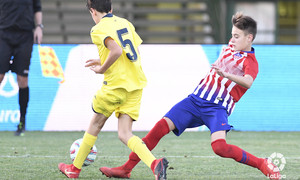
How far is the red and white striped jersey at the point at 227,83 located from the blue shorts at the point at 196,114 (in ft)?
0.16

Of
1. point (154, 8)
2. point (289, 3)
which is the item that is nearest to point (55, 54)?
point (154, 8)

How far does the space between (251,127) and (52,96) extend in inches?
117

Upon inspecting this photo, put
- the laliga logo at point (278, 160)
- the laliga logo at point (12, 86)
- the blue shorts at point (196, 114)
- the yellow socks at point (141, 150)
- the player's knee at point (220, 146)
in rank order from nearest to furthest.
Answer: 1. the yellow socks at point (141, 150)
2. the player's knee at point (220, 146)
3. the blue shorts at point (196, 114)
4. the laliga logo at point (278, 160)
5. the laliga logo at point (12, 86)

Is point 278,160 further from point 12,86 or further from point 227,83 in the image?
point 12,86

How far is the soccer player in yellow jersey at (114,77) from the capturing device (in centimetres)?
461

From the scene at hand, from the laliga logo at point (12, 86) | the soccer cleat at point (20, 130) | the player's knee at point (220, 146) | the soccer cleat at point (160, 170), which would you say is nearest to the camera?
the soccer cleat at point (160, 170)

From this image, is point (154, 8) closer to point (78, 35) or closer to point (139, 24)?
point (139, 24)

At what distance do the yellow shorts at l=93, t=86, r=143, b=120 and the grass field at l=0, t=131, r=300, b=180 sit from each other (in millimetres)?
558

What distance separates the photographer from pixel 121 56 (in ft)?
15.4

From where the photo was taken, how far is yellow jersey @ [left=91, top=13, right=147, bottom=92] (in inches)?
182

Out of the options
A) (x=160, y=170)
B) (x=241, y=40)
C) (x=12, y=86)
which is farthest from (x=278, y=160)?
(x=12, y=86)

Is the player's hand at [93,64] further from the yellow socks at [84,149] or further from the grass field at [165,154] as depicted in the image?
the grass field at [165,154]

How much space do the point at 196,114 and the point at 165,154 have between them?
1619 millimetres

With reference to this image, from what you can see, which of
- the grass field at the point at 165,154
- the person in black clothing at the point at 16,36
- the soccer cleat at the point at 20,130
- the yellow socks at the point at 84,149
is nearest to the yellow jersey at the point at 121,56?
the yellow socks at the point at 84,149
